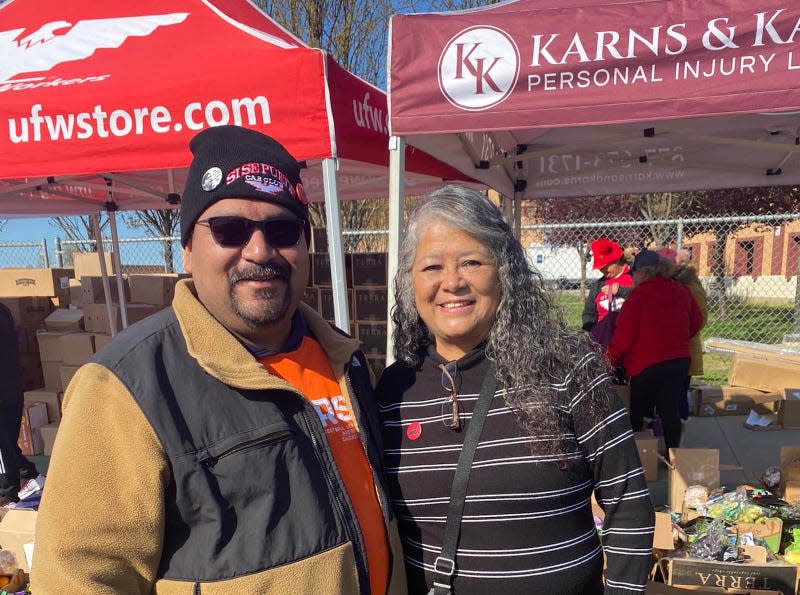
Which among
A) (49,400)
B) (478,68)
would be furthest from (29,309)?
(478,68)

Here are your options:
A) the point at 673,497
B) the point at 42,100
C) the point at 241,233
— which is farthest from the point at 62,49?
the point at 673,497

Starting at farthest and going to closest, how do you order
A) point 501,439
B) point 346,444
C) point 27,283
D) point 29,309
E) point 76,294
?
point 76,294 → point 27,283 → point 29,309 → point 501,439 → point 346,444

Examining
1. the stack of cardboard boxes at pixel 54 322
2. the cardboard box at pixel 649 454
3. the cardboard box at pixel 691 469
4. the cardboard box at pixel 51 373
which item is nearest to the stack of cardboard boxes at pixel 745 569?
the cardboard box at pixel 691 469

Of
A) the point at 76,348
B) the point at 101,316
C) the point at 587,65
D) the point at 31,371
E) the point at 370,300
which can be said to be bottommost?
the point at 31,371

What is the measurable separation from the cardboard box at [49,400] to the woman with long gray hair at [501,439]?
5109mm

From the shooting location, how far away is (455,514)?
140 cm

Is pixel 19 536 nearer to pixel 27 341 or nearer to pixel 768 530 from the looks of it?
pixel 27 341

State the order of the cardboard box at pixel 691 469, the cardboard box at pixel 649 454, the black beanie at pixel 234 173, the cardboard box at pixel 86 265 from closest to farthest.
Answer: the black beanie at pixel 234 173 < the cardboard box at pixel 691 469 < the cardboard box at pixel 649 454 < the cardboard box at pixel 86 265

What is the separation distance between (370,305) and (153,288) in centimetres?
321

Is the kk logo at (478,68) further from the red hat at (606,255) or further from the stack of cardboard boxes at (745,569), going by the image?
the red hat at (606,255)

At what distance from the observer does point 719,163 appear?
471 centimetres

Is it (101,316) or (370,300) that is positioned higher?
(370,300)

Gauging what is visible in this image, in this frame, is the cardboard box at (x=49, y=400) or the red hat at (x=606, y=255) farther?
the cardboard box at (x=49, y=400)

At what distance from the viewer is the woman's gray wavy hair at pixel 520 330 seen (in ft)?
4.67
